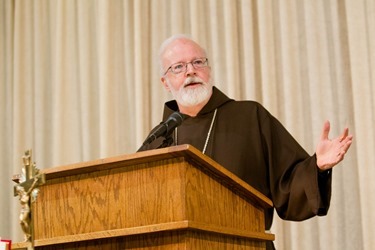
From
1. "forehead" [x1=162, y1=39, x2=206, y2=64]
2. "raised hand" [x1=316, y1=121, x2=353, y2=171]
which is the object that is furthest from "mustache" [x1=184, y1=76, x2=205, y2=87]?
"raised hand" [x1=316, y1=121, x2=353, y2=171]

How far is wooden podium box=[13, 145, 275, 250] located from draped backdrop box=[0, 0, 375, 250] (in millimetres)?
1933

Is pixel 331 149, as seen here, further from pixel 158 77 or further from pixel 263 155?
pixel 158 77

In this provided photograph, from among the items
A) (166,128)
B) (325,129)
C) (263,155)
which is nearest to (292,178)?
(263,155)

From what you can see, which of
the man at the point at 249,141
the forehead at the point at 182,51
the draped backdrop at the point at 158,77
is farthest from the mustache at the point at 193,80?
the draped backdrop at the point at 158,77

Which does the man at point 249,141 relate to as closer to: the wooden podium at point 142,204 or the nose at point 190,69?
the nose at point 190,69

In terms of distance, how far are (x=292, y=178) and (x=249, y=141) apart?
0.34 meters

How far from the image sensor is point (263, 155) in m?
3.08

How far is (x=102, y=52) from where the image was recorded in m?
4.99

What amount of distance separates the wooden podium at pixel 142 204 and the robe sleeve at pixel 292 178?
510mm

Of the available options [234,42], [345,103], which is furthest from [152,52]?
[345,103]

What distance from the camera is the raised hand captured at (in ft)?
8.34

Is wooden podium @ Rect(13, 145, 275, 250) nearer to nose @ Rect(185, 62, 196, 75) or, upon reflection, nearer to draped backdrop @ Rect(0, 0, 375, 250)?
nose @ Rect(185, 62, 196, 75)

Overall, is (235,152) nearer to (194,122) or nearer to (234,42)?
(194,122)

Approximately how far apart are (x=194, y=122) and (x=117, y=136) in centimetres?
165
